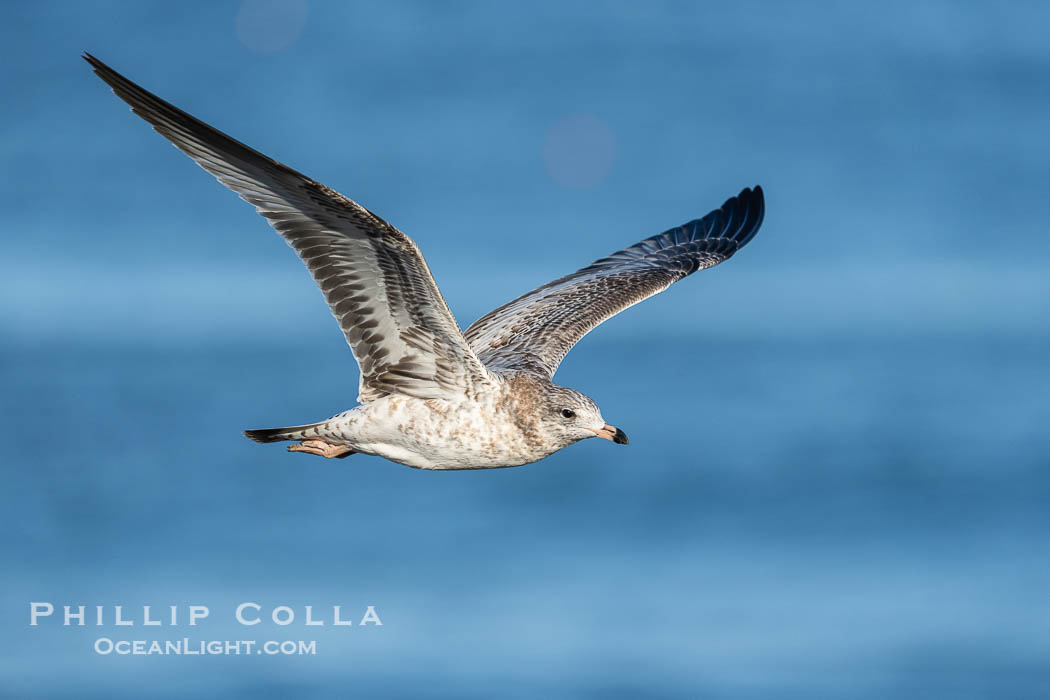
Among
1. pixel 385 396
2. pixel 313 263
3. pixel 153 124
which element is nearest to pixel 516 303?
pixel 385 396

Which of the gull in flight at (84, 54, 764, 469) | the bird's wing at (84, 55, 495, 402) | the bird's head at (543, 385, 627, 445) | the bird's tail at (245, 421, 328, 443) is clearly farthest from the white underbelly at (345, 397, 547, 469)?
the bird's tail at (245, 421, 328, 443)

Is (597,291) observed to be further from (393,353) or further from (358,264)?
(358,264)

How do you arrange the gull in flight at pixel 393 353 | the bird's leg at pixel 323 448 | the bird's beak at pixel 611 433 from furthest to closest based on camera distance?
1. the bird's leg at pixel 323 448
2. the bird's beak at pixel 611 433
3. the gull in flight at pixel 393 353

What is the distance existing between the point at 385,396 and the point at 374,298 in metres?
1.14

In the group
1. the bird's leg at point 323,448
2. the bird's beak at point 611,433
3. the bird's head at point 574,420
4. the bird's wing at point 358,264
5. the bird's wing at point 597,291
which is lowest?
the bird's beak at point 611,433

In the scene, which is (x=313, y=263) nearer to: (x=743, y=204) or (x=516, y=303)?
(x=516, y=303)

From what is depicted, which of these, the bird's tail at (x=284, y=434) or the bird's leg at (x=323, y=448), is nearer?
the bird's tail at (x=284, y=434)

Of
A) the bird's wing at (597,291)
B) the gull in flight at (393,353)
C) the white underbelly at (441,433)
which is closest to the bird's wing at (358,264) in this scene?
the gull in flight at (393,353)

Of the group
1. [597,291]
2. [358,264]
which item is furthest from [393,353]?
[597,291]

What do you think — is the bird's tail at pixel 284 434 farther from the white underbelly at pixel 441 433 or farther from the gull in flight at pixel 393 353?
the white underbelly at pixel 441 433

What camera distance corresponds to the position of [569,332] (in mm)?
15234

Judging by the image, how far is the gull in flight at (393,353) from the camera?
1132cm

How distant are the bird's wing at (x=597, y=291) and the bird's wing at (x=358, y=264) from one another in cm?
129

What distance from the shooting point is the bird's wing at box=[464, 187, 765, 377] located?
14.9 m
